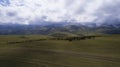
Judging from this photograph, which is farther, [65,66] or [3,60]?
[3,60]

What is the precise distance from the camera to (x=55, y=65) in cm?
3841

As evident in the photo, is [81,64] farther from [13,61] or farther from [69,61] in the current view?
[13,61]

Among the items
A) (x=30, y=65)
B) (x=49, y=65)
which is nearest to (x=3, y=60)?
(x=30, y=65)

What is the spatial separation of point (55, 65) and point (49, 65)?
1128 mm

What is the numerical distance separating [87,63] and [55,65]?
6351 mm

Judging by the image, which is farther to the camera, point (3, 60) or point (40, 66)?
point (3, 60)

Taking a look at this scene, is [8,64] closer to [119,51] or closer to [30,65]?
[30,65]

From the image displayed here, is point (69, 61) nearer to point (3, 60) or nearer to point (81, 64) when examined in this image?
point (81, 64)

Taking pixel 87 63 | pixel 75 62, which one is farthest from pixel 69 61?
pixel 87 63

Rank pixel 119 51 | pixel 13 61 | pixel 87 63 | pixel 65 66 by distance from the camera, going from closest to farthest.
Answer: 1. pixel 65 66
2. pixel 87 63
3. pixel 13 61
4. pixel 119 51

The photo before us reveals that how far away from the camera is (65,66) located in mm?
37188

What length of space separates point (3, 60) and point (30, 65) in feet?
28.1

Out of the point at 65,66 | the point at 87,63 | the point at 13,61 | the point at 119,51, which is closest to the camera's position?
the point at 65,66

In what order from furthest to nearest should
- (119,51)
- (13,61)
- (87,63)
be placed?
(119,51), (13,61), (87,63)
